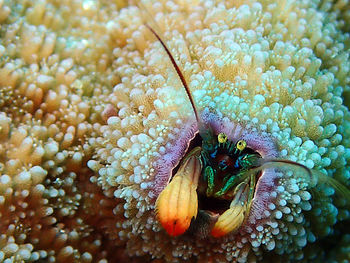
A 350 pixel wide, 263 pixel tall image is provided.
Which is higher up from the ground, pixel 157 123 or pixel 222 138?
pixel 157 123

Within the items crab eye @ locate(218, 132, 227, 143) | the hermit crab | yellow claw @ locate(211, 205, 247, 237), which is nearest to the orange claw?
the hermit crab

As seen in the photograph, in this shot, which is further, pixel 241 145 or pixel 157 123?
pixel 157 123

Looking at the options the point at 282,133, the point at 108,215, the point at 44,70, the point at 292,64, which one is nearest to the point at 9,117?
the point at 44,70

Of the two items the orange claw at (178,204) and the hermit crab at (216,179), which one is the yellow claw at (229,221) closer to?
the hermit crab at (216,179)

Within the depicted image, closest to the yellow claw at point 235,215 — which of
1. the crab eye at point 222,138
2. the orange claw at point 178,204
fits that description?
the orange claw at point 178,204

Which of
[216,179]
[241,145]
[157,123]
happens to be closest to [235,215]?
[216,179]

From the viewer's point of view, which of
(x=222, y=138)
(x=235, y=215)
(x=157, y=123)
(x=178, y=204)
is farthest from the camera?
(x=157, y=123)

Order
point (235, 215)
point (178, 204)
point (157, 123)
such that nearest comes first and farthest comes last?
point (178, 204), point (235, 215), point (157, 123)

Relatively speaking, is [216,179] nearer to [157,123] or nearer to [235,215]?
[235,215]
